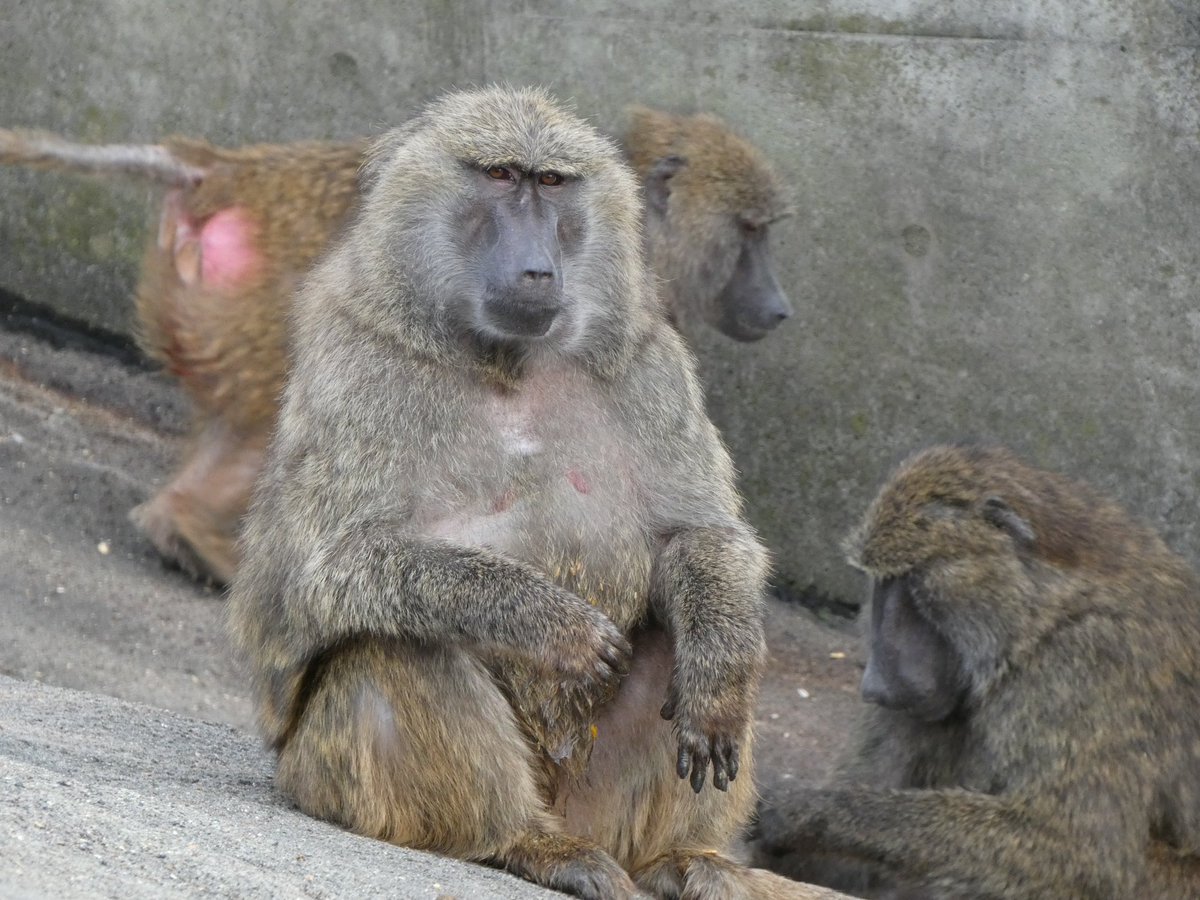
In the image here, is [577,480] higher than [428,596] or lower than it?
higher

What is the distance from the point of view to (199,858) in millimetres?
2682

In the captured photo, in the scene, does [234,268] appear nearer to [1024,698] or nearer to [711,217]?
[711,217]

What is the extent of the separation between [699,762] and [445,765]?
45 cm

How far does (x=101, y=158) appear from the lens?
583 centimetres

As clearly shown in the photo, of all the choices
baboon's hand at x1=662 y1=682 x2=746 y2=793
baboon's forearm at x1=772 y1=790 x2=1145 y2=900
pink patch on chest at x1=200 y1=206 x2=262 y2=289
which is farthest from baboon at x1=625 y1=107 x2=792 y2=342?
baboon's hand at x1=662 y1=682 x2=746 y2=793

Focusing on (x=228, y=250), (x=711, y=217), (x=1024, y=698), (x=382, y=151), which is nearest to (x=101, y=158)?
(x=228, y=250)

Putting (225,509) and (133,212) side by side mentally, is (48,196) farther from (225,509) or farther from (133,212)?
(225,509)

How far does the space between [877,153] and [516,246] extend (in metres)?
2.77

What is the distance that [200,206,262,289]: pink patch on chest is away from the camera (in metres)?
5.66

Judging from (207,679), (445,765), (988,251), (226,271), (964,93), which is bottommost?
(207,679)

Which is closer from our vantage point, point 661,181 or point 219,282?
point 219,282

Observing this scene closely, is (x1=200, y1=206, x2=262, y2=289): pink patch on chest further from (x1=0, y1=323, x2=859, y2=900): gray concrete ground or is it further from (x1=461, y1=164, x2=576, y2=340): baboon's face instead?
(x1=461, y1=164, x2=576, y2=340): baboon's face

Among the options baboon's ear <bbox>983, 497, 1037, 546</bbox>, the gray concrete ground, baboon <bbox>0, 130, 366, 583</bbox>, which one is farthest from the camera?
baboon <bbox>0, 130, 366, 583</bbox>

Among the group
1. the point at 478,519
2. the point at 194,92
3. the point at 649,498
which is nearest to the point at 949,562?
the point at 649,498
